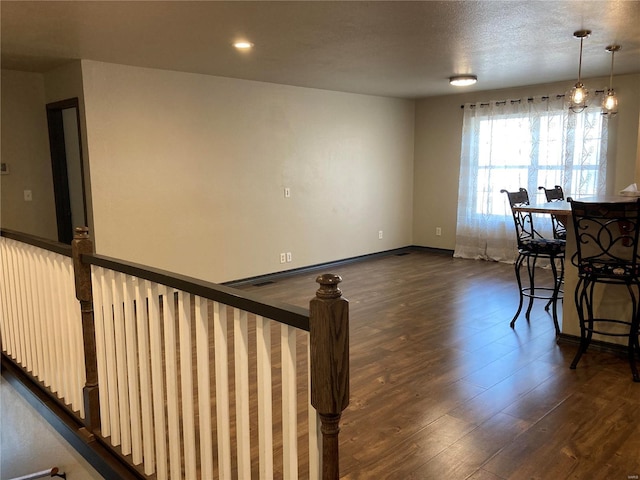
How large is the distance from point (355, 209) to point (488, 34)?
12.1 ft

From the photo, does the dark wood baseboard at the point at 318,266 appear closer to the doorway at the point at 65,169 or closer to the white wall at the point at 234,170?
the white wall at the point at 234,170

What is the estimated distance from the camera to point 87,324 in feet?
8.34

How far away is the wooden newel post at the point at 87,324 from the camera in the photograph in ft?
8.10

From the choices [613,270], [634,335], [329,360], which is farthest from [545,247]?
[329,360]

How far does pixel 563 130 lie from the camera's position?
627 centimetres

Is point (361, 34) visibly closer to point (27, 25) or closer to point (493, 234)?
point (27, 25)

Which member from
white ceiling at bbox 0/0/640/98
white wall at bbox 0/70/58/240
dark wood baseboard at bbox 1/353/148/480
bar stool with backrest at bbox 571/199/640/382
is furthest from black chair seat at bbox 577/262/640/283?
white wall at bbox 0/70/58/240

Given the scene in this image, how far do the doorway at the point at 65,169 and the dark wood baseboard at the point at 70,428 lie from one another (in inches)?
83.2

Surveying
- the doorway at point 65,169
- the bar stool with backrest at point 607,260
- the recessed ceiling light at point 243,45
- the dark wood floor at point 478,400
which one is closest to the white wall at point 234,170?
the doorway at point 65,169

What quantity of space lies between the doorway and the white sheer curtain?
204 inches

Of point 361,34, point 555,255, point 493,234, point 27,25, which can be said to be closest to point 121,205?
point 27,25

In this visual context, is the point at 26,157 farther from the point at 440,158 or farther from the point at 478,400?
the point at 440,158

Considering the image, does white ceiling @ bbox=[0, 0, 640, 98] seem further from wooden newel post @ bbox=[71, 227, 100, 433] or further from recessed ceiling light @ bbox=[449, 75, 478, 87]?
wooden newel post @ bbox=[71, 227, 100, 433]

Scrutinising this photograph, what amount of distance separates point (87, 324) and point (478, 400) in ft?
7.43
